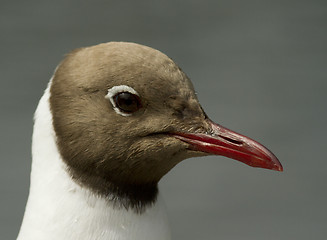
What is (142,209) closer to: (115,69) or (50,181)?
(50,181)

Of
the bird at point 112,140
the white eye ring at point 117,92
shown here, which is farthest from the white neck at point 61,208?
the white eye ring at point 117,92

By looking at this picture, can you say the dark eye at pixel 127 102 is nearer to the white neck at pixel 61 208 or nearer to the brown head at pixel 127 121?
the brown head at pixel 127 121

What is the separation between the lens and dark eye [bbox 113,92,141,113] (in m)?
1.38

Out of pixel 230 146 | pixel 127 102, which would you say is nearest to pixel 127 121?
pixel 127 102

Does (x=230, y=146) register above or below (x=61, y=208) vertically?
above

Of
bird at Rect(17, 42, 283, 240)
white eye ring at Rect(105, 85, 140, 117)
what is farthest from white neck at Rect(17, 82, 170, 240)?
white eye ring at Rect(105, 85, 140, 117)

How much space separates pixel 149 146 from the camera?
1.41 meters

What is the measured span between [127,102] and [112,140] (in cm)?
10

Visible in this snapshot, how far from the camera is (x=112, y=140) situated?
1.40 meters

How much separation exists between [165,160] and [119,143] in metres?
0.12

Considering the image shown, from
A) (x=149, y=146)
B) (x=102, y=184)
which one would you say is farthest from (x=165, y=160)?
(x=102, y=184)

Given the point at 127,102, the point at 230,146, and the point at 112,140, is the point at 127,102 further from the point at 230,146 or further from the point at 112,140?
the point at 230,146

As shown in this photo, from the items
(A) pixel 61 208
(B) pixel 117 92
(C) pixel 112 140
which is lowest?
(A) pixel 61 208

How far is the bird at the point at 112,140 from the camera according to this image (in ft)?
4.58
